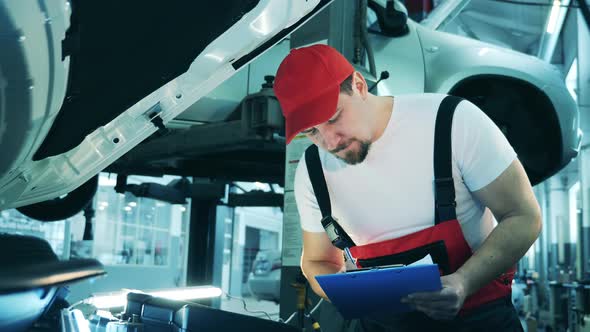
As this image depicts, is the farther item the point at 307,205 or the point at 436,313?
the point at 307,205

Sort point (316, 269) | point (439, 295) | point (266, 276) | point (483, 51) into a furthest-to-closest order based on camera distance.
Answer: point (266, 276), point (483, 51), point (316, 269), point (439, 295)

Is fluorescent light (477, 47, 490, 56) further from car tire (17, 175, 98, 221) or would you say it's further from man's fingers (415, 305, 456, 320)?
man's fingers (415, 305, 456, 320)

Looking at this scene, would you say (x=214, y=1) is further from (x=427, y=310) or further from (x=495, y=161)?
(x=427, y=310)

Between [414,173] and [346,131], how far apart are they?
0.23 metres

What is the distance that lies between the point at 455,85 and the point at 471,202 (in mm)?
2289

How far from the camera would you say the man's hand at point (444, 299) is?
1.37 m

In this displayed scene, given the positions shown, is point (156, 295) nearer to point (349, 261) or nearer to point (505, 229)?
point (349, 261)

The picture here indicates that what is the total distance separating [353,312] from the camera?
1.52m

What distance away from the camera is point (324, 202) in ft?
5.76

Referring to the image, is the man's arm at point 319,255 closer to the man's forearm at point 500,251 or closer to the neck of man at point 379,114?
the neck of man at point 379,114

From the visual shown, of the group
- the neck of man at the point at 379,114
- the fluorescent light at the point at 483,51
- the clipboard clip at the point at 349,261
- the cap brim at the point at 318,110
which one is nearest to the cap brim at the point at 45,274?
the cap brim at the point at 318,110

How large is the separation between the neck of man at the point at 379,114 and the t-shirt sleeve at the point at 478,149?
0.73ft

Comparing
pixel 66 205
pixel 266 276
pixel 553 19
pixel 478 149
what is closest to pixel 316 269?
pixel 478 149

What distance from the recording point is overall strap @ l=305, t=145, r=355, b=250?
172 cm
